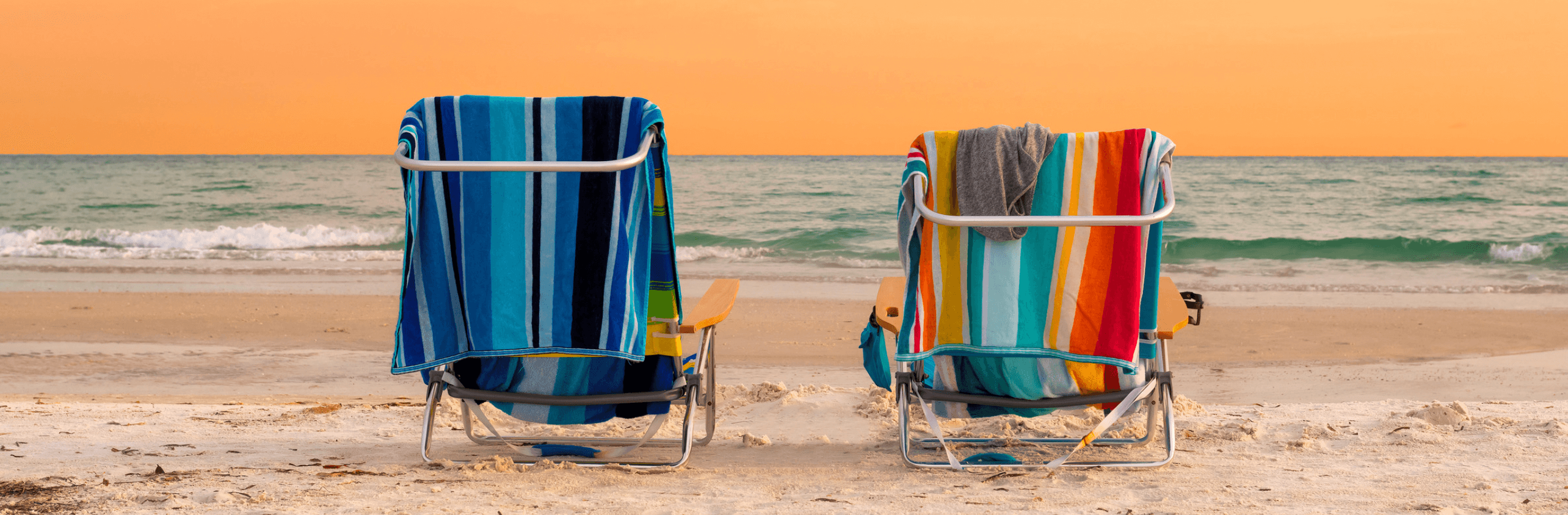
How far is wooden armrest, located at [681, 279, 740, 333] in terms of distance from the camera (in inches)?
96.9

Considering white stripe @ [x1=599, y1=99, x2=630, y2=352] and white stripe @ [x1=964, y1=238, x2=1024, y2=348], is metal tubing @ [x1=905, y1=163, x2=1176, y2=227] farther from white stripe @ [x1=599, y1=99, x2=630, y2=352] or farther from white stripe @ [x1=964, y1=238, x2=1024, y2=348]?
white stripe @ [x1=599, y1=99, x2=630, y2=352]

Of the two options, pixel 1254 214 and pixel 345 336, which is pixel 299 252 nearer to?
pixel 345 336

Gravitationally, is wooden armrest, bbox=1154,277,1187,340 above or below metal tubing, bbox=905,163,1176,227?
below

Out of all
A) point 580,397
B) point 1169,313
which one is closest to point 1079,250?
point 1169,313

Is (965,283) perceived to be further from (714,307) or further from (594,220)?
(594,220)

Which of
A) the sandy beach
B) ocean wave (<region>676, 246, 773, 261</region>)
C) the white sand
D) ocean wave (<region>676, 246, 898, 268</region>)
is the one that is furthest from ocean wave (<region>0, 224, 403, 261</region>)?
the white sand

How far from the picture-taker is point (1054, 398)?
2.53 meters

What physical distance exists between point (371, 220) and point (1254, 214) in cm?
1509

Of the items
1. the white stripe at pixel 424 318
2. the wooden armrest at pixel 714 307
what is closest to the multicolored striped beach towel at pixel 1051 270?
the wooden armrest at pixel 714 307

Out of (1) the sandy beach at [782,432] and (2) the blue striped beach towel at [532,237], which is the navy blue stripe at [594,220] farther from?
(1) the sandy beach at [782,432]

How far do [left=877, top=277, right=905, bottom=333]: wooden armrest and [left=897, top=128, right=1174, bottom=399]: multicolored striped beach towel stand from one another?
0.12 meters

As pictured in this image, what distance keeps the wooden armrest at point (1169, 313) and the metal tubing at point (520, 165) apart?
1.39 m

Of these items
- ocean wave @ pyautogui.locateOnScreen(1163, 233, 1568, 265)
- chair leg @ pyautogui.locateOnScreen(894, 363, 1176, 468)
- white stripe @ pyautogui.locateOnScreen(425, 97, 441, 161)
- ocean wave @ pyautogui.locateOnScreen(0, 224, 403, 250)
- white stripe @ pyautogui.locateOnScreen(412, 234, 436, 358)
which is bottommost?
ocean wave @ pyautogui.locateOnScreen(0, 224, 403, 250)

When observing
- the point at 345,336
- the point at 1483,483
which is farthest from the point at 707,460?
the point at 345,336
